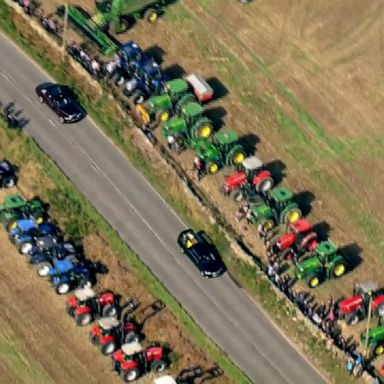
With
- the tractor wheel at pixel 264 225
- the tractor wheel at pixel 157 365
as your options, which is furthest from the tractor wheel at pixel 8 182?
the tractor wheel at pixel 157 365

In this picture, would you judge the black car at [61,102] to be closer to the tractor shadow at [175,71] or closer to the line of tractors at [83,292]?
the line of tractors at [83,292]

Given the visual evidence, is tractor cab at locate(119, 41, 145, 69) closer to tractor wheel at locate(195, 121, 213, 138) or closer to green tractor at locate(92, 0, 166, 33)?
green tractor at locate(92, 0, 166, 33)

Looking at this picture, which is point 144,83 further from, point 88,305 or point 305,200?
point 88,305

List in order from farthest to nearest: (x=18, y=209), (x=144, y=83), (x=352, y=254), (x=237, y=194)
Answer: (x=144, y=83) → (x=237, y=194) → (x=352, y=254) → (x=18, y=209)

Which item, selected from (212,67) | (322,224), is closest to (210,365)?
(322,224)

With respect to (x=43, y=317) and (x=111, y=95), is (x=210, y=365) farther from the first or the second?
(x=111, y=95)

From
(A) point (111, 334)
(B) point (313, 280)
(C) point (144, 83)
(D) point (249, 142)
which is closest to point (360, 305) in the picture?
(B) point (313, 280)
